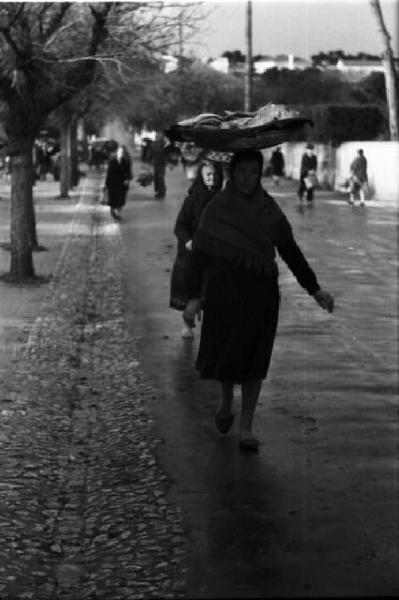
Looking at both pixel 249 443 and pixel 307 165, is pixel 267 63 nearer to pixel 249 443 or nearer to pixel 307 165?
pixel 307 165

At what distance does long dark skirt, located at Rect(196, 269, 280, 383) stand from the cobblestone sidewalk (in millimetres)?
676

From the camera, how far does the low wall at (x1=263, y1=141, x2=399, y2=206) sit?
39094 mm

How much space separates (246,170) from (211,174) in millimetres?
3422

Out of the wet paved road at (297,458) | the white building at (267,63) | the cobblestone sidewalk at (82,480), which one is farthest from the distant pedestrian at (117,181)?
the white building at (267,63)

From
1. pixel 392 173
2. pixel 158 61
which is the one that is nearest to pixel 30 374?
pixel 158 61

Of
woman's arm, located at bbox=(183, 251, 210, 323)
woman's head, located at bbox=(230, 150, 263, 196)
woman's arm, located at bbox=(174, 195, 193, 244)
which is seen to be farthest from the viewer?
woman's arm, located at bbox=(174, 195, 193, 244)

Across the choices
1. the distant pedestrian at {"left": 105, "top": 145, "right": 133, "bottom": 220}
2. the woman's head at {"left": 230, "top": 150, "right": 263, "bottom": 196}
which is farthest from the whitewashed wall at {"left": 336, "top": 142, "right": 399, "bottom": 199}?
the woman's head at {"left": 230, "top": 150, "right": 263, "bottom": 196}

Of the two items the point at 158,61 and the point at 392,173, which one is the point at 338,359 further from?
the point at 392,173

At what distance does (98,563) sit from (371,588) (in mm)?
1097

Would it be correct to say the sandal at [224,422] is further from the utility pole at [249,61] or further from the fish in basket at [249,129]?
the utility pole at [249,61]

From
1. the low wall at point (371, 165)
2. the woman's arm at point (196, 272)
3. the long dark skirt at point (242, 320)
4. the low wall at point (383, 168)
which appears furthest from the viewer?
the low wall at point (371, 165)

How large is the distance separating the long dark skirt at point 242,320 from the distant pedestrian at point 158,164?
29053 mm

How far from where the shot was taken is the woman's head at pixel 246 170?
7.04 m

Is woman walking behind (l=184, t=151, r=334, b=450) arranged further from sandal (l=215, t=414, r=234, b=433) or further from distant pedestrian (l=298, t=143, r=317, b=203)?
distant pedestrian (l=298, t=143, r=317, b=203)
